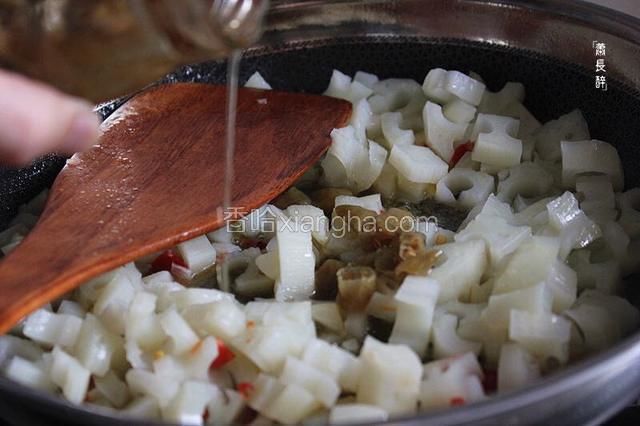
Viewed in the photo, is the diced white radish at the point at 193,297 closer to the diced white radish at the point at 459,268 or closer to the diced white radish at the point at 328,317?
the diced white radish at the point at 328,317

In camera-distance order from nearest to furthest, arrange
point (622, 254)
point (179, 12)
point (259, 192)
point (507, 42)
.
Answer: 1. point (179, 12)
2. point (622, 254)
3. point (259, 192)
4. point (507, 42)

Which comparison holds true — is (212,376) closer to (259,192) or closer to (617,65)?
(259,192)

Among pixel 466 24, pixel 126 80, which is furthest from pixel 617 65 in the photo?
pixel 126 80

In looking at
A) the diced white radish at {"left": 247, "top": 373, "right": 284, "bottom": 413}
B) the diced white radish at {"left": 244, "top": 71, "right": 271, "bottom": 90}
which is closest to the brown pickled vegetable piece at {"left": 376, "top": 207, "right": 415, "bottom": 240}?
the diced white radish at {"left": 247, "top": 373, "right": 284, "bottom": 413}

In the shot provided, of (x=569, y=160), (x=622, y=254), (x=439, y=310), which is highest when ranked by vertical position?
(x=569, y=160)

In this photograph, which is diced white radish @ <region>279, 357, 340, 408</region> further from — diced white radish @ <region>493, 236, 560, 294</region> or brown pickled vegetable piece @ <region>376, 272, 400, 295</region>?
diced white radish @ <region>493, 236, 560, 294</region>

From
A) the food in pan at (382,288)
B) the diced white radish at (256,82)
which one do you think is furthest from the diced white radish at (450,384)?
the diced white radish at (256,82)
